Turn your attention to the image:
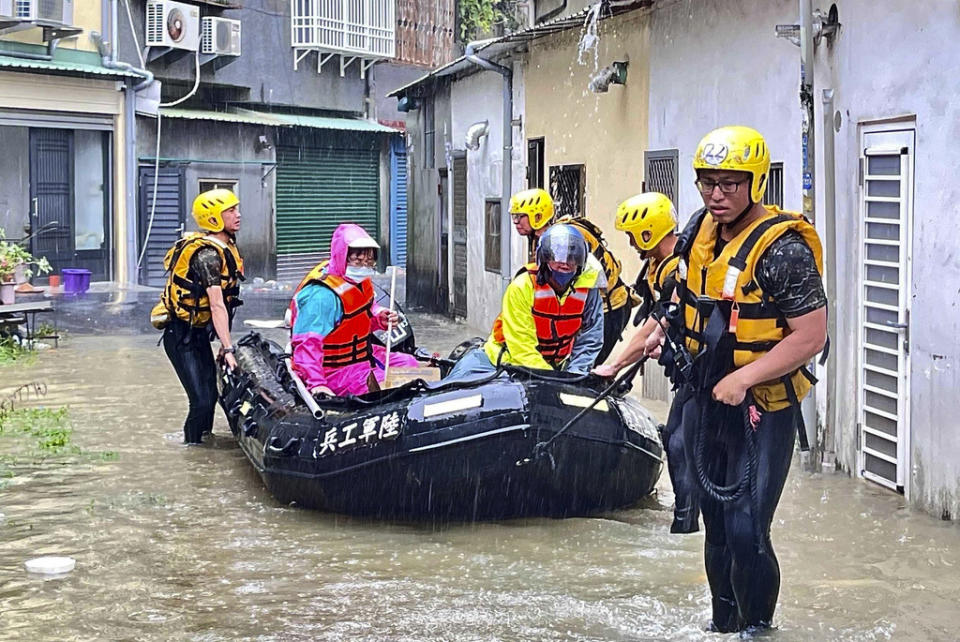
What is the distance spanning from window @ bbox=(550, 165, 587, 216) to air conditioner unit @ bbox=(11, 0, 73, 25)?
10.1 meters

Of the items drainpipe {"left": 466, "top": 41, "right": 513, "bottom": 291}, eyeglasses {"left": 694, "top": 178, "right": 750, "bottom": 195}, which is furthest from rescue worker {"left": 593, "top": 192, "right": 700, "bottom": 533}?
drainpipe {"left": 466, "top": 41, "right": 513, "bottom": 291}

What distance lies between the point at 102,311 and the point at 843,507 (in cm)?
1272

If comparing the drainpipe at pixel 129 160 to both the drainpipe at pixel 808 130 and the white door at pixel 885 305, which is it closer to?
the drainpipe at pixel 808 130

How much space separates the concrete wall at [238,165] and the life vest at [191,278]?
15200 mm

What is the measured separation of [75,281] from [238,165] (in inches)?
262

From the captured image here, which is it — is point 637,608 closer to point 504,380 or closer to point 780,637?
point 780,637

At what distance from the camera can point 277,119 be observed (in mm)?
26719

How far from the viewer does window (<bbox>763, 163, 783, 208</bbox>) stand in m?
9.28

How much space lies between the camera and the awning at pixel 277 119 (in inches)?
976

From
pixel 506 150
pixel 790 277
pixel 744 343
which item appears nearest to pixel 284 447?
pixel 744 343

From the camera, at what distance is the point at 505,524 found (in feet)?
24.4

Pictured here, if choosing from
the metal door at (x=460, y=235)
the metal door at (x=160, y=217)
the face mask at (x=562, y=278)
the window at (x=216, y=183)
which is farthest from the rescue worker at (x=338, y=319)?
the window at (x=216, y=183)

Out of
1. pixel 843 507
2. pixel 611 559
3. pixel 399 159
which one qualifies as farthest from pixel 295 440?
pixel 399 159

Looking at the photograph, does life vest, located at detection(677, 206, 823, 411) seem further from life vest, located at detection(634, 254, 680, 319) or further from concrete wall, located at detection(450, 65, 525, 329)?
concrete wall, located at detection(450, 65, 525, 329)
